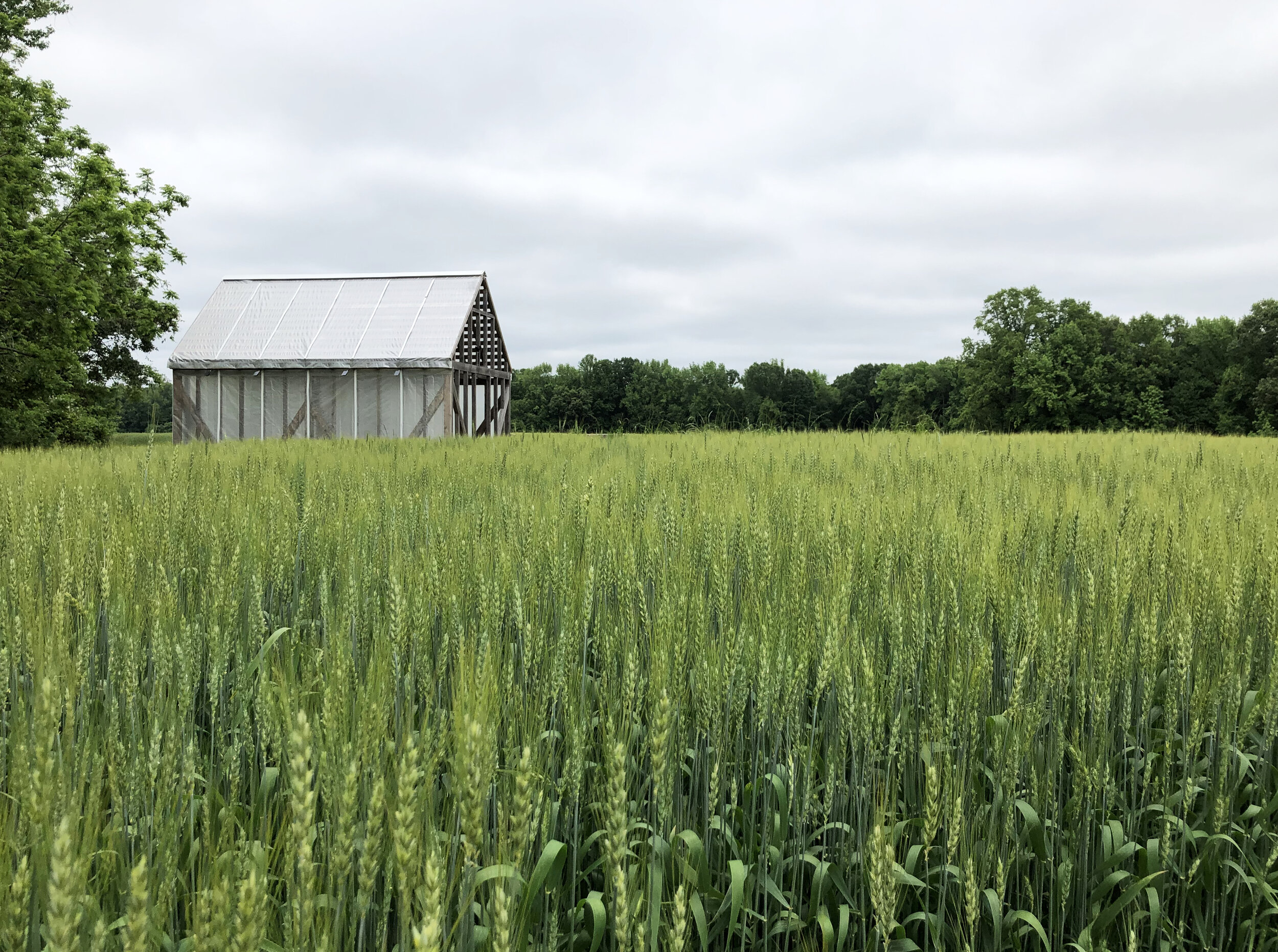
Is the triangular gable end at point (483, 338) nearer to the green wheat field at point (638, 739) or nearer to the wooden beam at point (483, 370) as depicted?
the wooden beam at point (483, 370)

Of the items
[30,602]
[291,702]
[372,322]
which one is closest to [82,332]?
[372,322]

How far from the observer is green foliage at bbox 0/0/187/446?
14.3 m

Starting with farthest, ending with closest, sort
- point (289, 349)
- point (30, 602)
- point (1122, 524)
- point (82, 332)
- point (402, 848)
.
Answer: point (289, 349), point (82, 332), point (1122, 524), point (30, 602), point (402, 848)

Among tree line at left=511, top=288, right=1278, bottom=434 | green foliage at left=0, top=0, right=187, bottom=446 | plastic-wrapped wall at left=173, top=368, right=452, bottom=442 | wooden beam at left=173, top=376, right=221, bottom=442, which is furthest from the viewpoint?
tree line at left=511, top=288, right=1278, bottom=434

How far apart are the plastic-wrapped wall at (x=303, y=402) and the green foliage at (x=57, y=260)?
2.40 metres

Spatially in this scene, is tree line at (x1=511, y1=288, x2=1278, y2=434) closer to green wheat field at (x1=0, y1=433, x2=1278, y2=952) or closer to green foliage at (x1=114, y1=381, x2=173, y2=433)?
green foliage at (x1=114, y1=381, x2=173, y2=433)

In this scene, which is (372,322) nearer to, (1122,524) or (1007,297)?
(1122,524)

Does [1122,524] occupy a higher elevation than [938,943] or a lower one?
higher

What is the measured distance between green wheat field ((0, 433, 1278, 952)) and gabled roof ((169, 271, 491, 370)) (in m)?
18.1

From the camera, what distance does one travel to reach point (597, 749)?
197 cm

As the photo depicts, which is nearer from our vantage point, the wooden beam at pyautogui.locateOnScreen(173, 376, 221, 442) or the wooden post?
the wooden beam at pyautogui.locateOnScreen(173, 376, 221, 442)

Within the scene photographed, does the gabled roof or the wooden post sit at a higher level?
the gabled roof

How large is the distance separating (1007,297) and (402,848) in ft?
157

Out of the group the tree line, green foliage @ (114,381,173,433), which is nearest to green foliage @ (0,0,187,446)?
green foliage @ (114,381,173,433)
